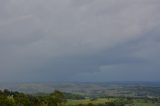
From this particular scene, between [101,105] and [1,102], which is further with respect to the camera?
[101,105]

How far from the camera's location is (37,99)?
135 metres

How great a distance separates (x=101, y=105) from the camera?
179500mm

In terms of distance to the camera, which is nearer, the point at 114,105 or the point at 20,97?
the point at 20,97

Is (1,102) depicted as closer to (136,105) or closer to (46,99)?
(46,99)

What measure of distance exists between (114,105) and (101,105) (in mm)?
11391

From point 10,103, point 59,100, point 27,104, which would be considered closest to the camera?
point 10,103

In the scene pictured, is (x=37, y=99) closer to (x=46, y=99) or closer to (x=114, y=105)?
(x=46, y=99)

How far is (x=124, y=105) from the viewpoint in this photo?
193m

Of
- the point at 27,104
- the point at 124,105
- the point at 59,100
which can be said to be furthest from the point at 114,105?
the point at 27,104

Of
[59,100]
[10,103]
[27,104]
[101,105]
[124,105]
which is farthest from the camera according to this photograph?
[124,105]

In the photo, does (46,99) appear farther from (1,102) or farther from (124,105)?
(124,105)

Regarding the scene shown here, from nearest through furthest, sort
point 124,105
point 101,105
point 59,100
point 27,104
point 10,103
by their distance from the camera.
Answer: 1. point 10,103
2. point 27,104
3. point 59,100
4. point 101,105
5. point 124,105

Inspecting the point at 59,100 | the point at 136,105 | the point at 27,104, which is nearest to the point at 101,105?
the point at 136,105

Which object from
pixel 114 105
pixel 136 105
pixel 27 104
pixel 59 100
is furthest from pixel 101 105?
pixel 27 104
